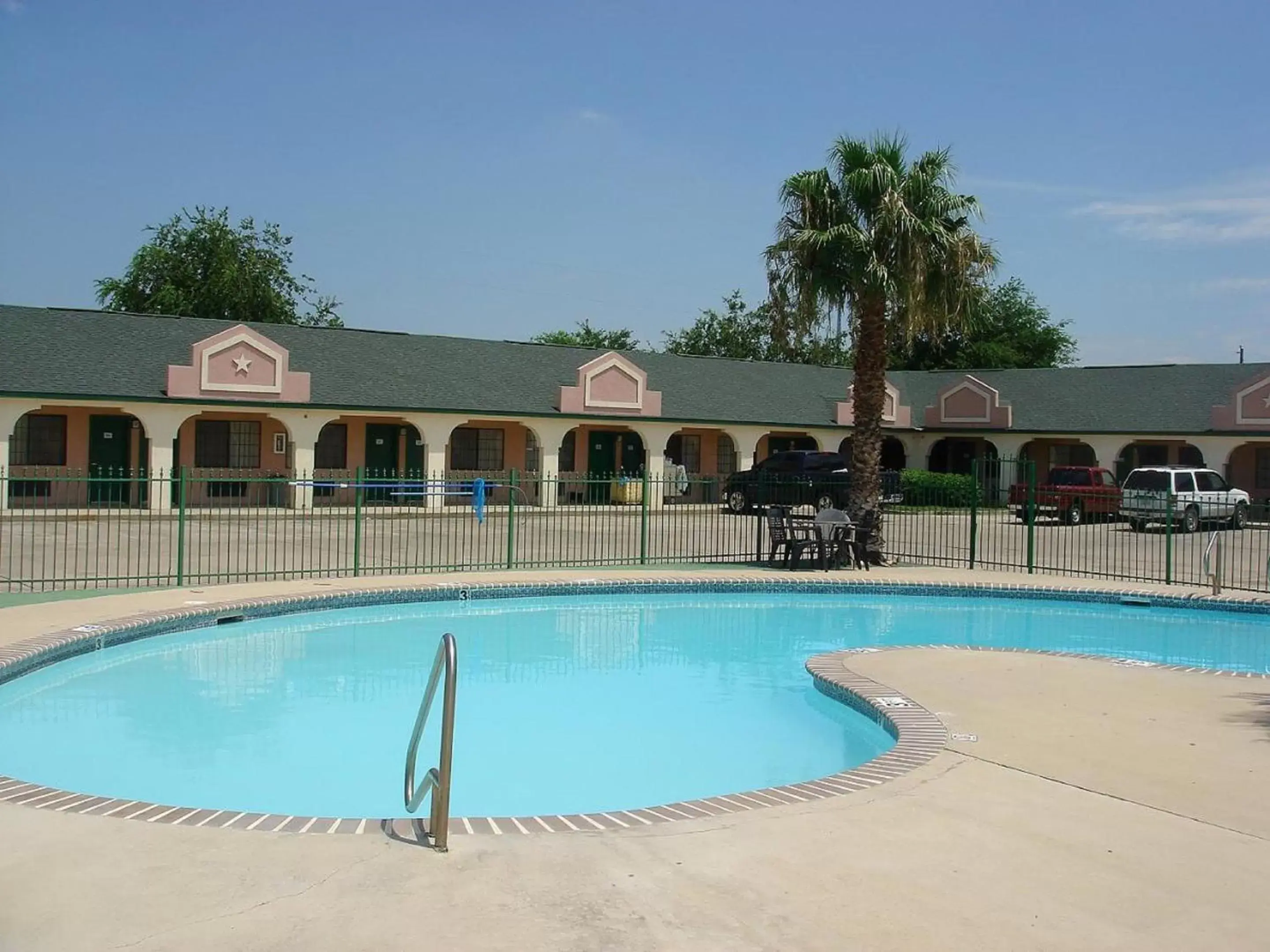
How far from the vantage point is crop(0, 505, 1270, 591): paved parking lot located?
60.0 feet

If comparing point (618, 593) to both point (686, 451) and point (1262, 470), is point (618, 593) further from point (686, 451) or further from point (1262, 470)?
point (1262, 470)

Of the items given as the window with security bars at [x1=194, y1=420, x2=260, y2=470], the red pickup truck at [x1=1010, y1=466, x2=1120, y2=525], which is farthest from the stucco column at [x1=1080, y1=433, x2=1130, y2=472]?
the window with security bars at [x1=194, y1=420, x2=260, y2=470]

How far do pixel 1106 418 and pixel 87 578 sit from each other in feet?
117

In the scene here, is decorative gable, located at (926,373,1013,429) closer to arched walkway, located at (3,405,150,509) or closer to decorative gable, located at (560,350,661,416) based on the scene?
decorative gable, located at (560,350,661,416)

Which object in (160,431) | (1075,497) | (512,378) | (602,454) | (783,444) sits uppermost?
(512,378)

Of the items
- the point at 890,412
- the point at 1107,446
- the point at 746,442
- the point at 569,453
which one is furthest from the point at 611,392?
the point at 1107,446

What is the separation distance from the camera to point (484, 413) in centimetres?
3662

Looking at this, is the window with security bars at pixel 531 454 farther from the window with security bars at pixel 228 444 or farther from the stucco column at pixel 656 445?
the window with security bars at pixel 228 444

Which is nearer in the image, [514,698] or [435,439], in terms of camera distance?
[514,698]

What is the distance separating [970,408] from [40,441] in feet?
103

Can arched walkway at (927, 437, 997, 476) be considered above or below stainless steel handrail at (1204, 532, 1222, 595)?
above

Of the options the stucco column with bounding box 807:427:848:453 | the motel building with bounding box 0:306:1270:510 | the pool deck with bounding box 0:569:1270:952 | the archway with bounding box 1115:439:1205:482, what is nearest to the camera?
the pool deck with bounding box 0:569:1270:952

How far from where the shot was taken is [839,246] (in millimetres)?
21141

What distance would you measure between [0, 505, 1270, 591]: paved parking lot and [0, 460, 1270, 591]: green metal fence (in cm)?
10
